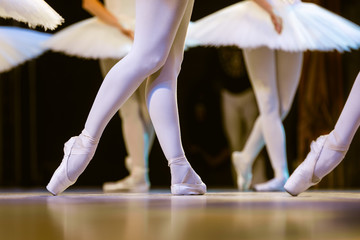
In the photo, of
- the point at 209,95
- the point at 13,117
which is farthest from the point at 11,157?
the point at 209,95

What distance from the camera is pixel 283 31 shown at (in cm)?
274

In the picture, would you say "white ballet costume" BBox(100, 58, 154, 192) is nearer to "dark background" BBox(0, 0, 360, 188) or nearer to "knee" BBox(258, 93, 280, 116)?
"knee" BBox(258, 93, 280, 116)

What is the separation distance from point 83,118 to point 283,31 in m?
1.90

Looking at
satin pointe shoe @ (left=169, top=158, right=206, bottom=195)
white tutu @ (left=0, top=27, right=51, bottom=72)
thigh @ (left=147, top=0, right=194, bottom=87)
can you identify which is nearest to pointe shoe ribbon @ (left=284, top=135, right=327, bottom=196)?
satin pointe shoe @ (left=169, top=158, right=206, bottom=195)

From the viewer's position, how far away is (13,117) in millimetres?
4211

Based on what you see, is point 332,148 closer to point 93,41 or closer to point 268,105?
point 268,105

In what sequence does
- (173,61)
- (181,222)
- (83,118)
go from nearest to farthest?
(181,222) → (173,61) → (83,118)

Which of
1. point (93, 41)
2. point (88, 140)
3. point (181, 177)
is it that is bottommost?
point (181, 177)

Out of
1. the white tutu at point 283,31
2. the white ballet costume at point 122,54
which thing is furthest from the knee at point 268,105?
the white ballet costume at point 122,54

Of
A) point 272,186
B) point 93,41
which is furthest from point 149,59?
point 93,41

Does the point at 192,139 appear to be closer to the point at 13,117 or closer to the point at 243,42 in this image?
the point at 13,117

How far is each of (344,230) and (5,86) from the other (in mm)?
3711

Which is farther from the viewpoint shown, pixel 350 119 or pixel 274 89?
pixel 274 89

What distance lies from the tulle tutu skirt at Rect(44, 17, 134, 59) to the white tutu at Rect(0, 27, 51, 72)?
7 cm
